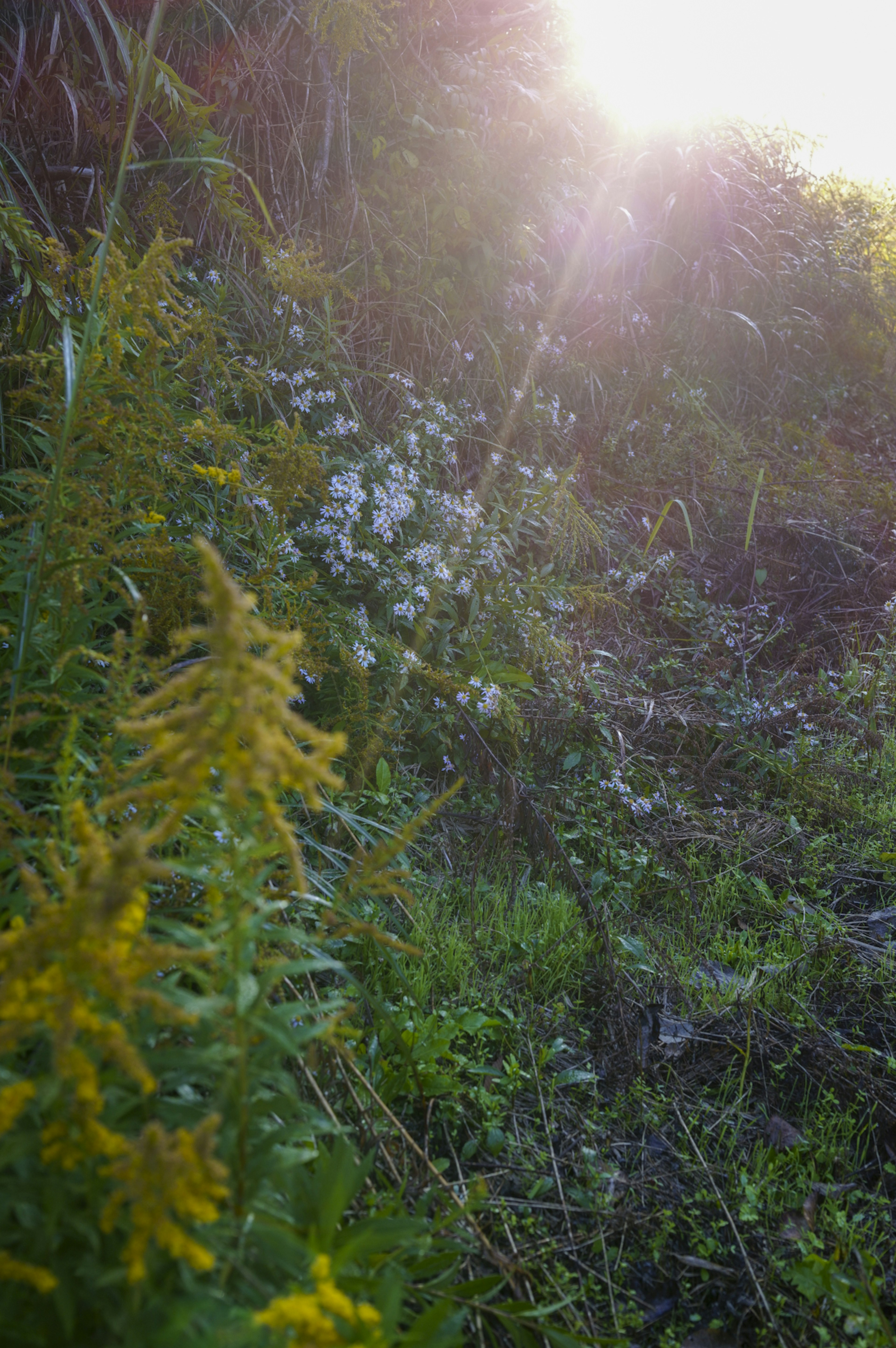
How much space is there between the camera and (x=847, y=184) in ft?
21.5

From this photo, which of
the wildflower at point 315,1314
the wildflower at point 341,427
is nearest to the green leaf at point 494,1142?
the wildflower at point 315,1314

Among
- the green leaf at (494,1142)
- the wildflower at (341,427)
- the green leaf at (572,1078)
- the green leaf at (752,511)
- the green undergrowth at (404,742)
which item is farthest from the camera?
the green leaf at (752,511)

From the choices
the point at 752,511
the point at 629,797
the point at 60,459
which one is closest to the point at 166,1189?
the point at 60,459

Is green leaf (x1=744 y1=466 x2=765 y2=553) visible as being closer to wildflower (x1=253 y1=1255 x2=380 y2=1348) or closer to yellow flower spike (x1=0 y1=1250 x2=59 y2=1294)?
wildflower (x1=253 y1=1255 x2=380 y2=1348)

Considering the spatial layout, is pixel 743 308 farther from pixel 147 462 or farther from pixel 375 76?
Result: pixel 147 462

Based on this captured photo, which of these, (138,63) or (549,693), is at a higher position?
(138,63)

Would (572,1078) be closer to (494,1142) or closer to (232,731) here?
(494,1142)

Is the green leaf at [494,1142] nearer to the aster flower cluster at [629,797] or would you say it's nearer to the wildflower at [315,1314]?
Result: the wildflower at [315,1314]

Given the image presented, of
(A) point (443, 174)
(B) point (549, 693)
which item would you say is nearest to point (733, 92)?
(A) point (443, 174)

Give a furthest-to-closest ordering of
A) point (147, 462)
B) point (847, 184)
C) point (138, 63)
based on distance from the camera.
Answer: point (847, 184) < point (138, 63) < point (147, 462)

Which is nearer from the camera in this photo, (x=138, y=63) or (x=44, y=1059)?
(x=44, y=1059)

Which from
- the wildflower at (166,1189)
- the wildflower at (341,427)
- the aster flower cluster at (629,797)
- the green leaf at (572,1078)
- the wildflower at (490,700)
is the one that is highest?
the wildflower at (341,427)

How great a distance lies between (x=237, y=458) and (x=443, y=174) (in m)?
2.21

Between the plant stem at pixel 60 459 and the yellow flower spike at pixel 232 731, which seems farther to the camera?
the plant stem at pixel 60 459
